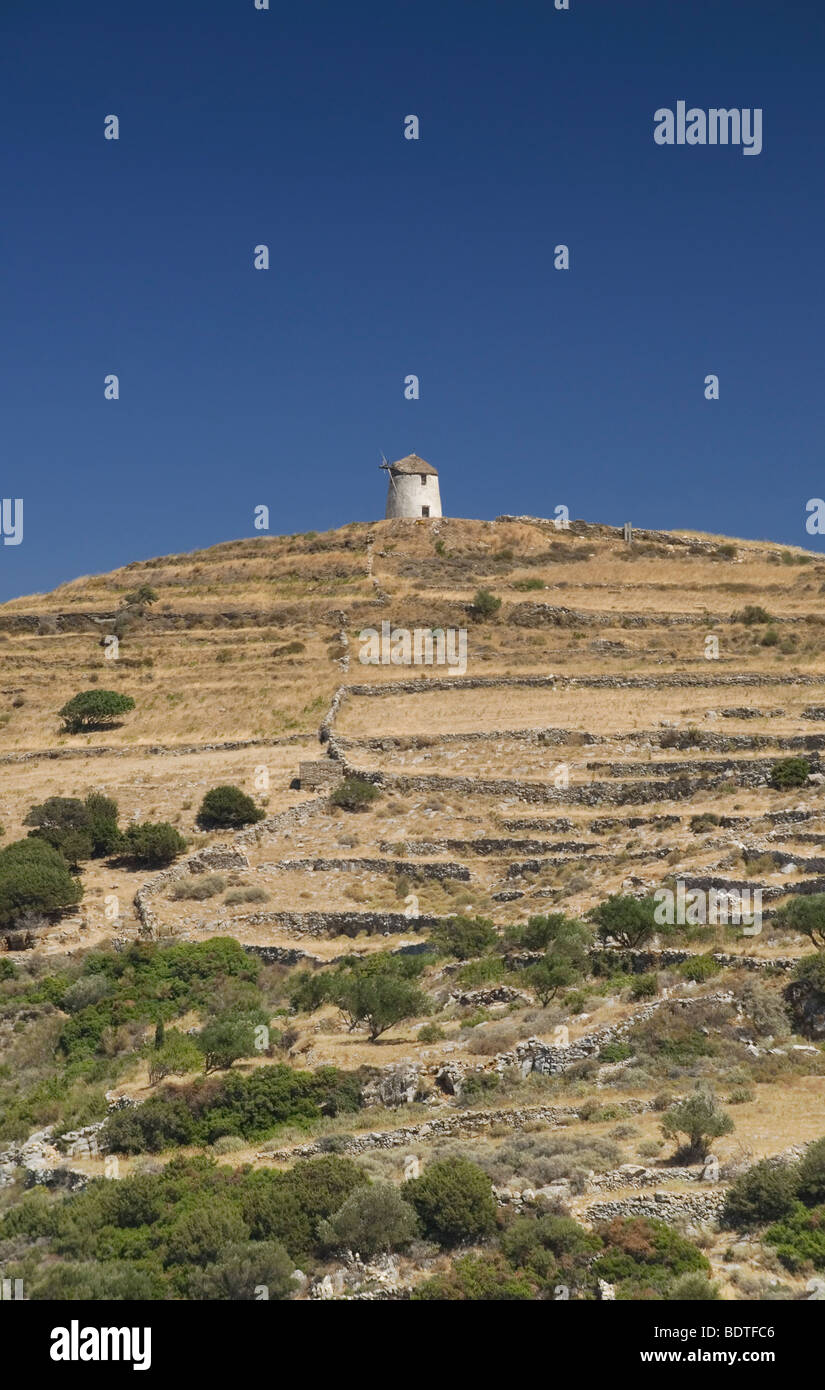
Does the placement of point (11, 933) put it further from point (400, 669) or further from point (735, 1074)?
point (400, 669)

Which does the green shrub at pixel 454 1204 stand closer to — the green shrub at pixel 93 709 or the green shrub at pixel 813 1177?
the green shrub at pixel 813 1177

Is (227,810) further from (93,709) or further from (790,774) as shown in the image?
(790,774)

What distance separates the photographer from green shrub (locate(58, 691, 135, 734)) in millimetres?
49147

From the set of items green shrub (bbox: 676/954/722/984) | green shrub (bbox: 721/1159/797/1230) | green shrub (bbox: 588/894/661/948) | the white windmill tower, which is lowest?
green shrub (bbox: 721/1159/797/1230)

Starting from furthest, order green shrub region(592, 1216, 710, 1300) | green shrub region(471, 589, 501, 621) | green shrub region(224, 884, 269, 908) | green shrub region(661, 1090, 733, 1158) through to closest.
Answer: green shrub region(471, 589, 501, 621) → green shrub region(224, 884, 269, 908) → green shrub region(661, 1090, 733, 1158) → green shrub region(592, 1216, 710, 1300)

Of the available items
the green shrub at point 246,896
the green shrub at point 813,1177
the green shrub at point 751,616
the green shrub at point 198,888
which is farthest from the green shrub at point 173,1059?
the green shrub at point 751,616

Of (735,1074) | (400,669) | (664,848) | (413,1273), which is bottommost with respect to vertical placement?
(413,1273)

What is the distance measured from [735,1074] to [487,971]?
282 inches

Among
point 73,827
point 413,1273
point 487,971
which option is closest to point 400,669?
point 73,827

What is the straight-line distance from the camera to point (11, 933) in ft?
104

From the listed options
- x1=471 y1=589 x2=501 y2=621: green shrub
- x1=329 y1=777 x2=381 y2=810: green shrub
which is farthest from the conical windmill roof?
x1=329 y1=777 x2=381 y2=810: green shrub

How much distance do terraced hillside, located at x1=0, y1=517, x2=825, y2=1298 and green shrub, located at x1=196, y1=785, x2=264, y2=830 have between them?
0.61 metres

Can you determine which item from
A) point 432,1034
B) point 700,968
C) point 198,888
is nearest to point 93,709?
point 198,888

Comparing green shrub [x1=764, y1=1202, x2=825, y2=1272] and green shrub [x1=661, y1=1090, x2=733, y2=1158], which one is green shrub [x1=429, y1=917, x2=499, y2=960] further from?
green shrub [x1=764, y1=1202, x2=825, y2=1272]
